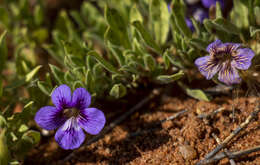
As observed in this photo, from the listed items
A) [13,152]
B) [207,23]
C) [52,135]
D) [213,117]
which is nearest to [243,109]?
[213,117]

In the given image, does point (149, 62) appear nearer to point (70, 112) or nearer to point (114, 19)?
point (114, 19)

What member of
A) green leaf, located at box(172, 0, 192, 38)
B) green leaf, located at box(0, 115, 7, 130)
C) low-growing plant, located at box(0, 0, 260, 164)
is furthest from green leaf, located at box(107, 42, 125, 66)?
Answer: green leaf, located at box(0, 115, 7, 130)

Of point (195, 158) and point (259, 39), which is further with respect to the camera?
point (259, 39)

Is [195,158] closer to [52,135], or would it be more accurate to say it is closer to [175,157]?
[175,157]

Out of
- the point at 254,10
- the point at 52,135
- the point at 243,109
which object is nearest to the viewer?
the point at 243,109

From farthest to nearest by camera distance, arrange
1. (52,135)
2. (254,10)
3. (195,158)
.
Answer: (52,135)
(254,10)
(195,158)

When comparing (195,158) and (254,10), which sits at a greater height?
(254,10)

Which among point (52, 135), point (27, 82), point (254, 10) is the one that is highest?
point (254, 10)
